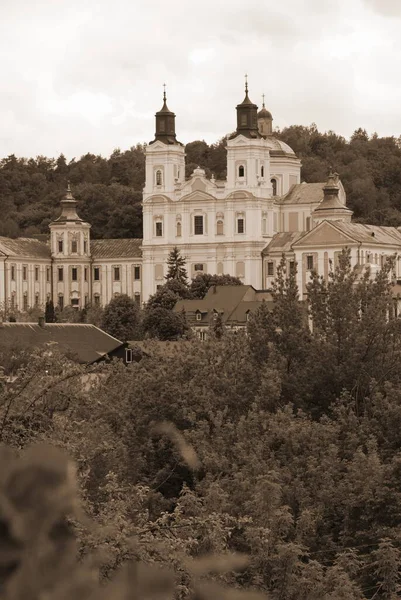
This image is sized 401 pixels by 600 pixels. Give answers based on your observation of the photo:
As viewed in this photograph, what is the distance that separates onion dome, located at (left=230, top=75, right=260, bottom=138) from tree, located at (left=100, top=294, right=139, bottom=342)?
21725 mm

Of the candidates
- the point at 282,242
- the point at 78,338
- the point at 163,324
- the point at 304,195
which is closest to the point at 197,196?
the point at 282,242

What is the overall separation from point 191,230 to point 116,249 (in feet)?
22.5

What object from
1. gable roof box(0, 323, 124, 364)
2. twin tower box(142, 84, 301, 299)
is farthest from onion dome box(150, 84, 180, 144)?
gable roof box(0, 323, 124, 364)

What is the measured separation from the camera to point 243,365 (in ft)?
Answer: 74.0

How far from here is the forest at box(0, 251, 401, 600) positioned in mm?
10195

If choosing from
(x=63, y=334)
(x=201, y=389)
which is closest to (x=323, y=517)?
(x=201, y=389)

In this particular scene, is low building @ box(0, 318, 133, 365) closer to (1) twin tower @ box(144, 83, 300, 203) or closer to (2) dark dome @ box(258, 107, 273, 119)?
(1) twin tower @ box(144, 83, 300, 203)

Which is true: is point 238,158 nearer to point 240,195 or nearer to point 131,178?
point 240,195

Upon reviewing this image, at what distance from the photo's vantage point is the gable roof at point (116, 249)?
92.6 metres

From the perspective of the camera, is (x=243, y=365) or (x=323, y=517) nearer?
(x=323, y=517)

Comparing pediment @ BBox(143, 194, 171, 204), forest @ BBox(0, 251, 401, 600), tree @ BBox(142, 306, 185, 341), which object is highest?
pediment @ BBox(143, 194, 171, 204)

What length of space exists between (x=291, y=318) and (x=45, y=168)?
110736 millimetres

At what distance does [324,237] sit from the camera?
81438 millimetres

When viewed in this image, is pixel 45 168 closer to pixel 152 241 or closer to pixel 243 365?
pixel 152 241
